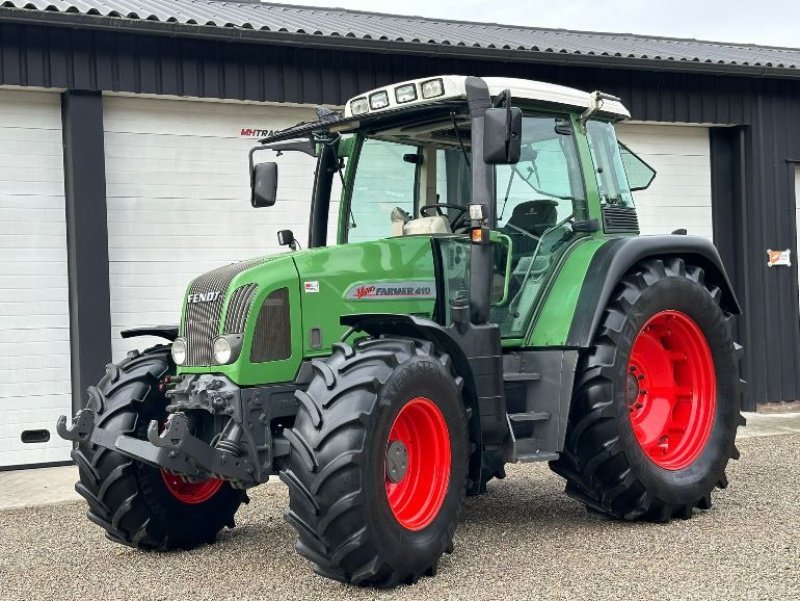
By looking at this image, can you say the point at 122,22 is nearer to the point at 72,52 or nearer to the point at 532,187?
the point at 72,52

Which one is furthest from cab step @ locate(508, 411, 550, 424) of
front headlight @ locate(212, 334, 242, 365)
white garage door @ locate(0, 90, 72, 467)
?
white garage door @ locate(0, 90, 72, 467)

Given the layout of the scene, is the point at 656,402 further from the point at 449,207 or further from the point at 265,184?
the point at 265,184

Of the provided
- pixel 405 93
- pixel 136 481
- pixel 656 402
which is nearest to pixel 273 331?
pixel 136 481

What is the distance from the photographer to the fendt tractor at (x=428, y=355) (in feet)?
16.7

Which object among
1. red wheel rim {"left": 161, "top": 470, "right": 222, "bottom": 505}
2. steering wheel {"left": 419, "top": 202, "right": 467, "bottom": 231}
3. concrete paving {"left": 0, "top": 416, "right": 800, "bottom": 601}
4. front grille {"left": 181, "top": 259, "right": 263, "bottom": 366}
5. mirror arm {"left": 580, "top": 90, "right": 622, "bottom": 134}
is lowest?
concrete paving {"left": 0, "top": 416, "right": 800, "bottom": 601}

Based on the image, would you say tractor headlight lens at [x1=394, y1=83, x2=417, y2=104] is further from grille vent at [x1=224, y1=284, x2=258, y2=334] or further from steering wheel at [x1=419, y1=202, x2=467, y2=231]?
grille vent at [x1=224, y1=284, x2=258, y2=334]

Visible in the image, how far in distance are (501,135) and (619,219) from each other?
1652mm

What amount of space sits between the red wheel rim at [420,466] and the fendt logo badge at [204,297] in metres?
1.13

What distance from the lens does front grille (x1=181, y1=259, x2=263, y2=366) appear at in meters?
5.62

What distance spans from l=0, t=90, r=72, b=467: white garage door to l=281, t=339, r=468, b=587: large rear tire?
5.25 metres

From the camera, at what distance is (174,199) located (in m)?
10.2

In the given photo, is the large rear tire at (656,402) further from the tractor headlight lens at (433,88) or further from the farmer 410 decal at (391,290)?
the tractor headlight lens at (433,88)

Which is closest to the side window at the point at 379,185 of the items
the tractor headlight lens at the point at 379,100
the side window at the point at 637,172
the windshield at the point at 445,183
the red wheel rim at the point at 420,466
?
the windshield at the point at 445,183

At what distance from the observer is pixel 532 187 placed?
21.2 feet
